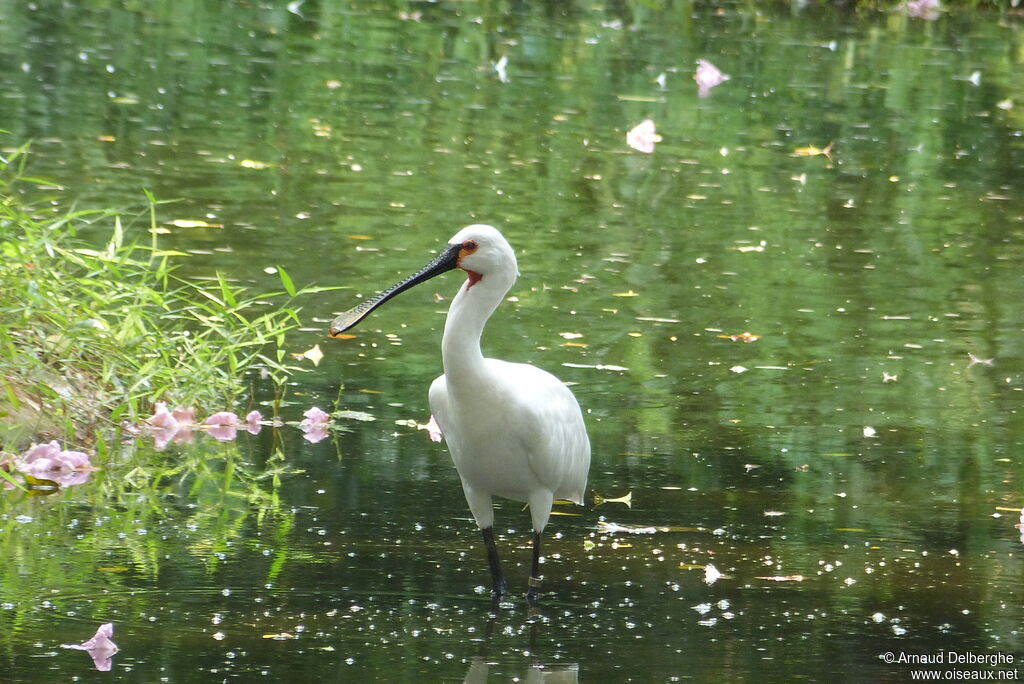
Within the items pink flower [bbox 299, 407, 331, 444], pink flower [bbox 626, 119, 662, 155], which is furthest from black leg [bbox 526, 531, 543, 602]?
pink flower [bbox 626, 119, 662, 155]

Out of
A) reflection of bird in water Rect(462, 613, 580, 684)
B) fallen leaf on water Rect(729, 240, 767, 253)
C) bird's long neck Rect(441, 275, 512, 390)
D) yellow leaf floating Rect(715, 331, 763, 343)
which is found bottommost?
yellow leaf floating Rect(715, 331, 763, 343)

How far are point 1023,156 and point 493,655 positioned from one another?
1053 cm

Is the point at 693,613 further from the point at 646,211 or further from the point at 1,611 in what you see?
the point at 646,211

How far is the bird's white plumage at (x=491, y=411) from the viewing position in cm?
522

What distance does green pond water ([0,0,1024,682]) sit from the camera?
505cm

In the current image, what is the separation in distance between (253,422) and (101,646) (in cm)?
223

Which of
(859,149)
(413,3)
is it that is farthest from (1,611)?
(413,3)

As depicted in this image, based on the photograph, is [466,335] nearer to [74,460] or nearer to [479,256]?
[479,256]

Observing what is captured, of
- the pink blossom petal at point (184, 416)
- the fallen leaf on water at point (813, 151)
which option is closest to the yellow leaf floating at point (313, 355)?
the pink blossom petal at point (184, 416)

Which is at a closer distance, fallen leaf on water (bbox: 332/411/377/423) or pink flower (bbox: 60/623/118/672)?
pink flower (bbox: 60/623/118/672)

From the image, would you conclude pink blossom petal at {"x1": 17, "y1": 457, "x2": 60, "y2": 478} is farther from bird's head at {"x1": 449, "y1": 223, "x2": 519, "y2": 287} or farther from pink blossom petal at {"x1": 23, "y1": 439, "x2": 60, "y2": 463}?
bird's head at {"x1": 449, "y1": 223, "x2": 519, "y2": 287}

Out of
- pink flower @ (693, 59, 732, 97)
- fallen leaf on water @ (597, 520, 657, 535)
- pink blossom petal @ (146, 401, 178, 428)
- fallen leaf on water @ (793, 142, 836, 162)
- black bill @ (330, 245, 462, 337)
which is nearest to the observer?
Answer: black bill @ (330, 245, 462, 337)

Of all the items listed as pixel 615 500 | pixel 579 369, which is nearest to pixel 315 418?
pixel 615 500

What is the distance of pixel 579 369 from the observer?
Answer: 781cm
